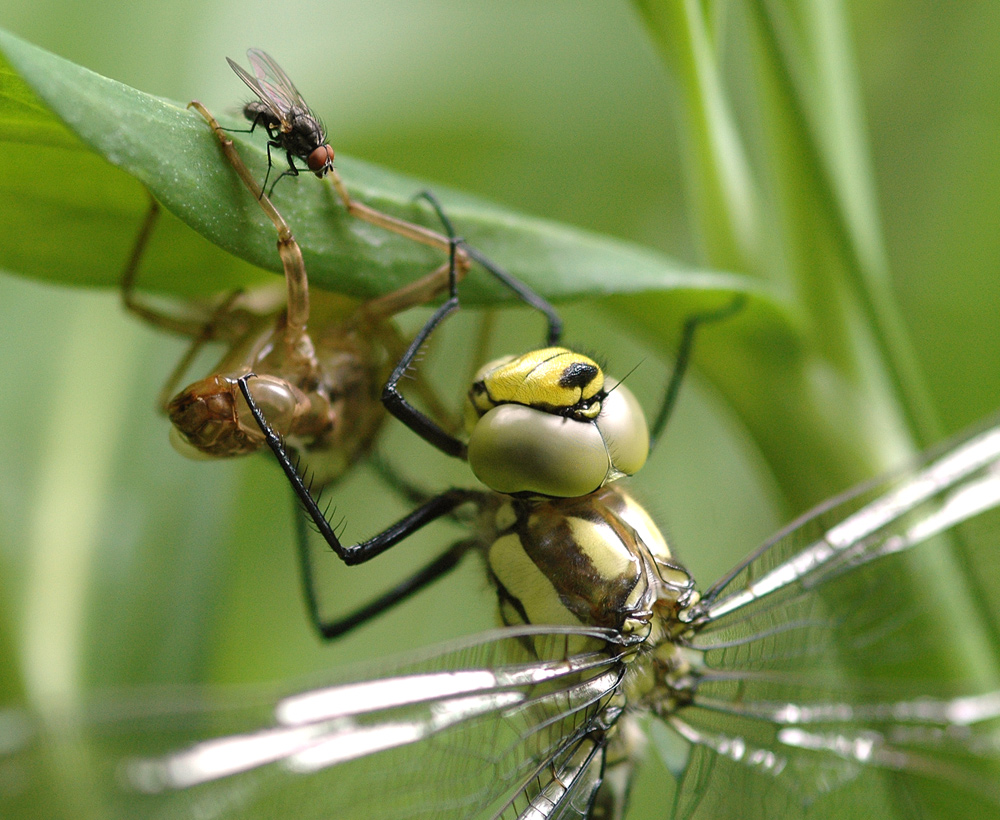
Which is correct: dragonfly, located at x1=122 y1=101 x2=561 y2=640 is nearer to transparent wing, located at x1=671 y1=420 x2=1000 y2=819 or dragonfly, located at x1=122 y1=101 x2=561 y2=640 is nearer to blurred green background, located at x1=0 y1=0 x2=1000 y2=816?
blurred green background, located at x1=0 y1=0 x2=1000 y2=816

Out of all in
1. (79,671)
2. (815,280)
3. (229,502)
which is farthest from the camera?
(229,502)

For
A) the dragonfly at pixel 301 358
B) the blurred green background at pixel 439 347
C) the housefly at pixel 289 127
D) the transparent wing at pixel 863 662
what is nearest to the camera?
the housefly at pixel 289 127

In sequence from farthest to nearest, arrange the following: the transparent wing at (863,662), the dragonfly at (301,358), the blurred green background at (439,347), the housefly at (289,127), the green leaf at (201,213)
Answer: the blurred green background at (439,347) → the transparent wing at (863,662) → the dragonfly at (301,358) → the housefly at (289,127) → the green leaf at (201,213)

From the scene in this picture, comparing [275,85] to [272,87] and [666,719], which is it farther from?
[666,719]

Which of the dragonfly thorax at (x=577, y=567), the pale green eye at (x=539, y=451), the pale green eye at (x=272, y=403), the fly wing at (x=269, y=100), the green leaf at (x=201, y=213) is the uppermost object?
the fly wing at (x=269, y=100)

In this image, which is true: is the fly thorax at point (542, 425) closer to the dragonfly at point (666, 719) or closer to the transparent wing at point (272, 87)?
the dragonfly at point (666, 719)

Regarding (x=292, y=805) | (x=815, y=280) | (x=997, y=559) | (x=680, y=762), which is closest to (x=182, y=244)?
(x=292, y=805)

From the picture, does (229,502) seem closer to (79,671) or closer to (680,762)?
(79,671)

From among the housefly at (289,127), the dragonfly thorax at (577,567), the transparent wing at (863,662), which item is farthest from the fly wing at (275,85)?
the transparent wing at (863,662)

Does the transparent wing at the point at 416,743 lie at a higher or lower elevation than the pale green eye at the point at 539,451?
lower
